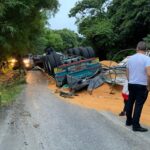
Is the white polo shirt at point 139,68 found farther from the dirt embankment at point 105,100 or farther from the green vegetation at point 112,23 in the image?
the green vegetation at point 112,23

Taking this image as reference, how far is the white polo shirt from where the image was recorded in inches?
372

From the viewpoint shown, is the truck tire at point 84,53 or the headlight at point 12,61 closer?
the truck tire at point 84,53

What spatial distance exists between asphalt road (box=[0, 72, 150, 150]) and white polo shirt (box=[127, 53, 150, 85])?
107 centimetres

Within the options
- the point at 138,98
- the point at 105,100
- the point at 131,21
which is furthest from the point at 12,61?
the point at 138,98

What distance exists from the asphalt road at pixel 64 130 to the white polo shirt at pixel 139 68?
3.53 feet

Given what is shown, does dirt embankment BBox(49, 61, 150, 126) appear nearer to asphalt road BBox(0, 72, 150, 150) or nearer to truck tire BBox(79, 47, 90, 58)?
asphalt road BBox(0, 72, 150, 150)

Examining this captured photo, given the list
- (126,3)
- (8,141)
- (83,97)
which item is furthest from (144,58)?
(126,3)

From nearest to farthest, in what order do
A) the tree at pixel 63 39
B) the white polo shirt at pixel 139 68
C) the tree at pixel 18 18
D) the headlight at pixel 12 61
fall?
the white polo shirt at pixel 139 68 < the tree at pixel 18 18 < the headlight at pixel 12 61 < the tree at pixel 63 39

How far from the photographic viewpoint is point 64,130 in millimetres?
9898

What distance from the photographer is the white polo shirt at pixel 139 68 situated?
9453mm

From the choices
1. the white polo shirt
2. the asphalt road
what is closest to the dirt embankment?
the asphalt road

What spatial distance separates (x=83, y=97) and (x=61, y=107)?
10.6 ft

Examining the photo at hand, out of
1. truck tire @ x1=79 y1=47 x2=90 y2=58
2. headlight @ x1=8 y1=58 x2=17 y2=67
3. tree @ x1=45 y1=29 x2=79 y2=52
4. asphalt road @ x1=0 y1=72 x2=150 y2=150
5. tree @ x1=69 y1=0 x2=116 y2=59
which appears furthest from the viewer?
tree @ x1=45 y1=29 x2=79 y2=52

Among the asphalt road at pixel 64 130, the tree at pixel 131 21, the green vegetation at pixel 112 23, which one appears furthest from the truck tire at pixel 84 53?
the asphalt road at pixel 64 130
